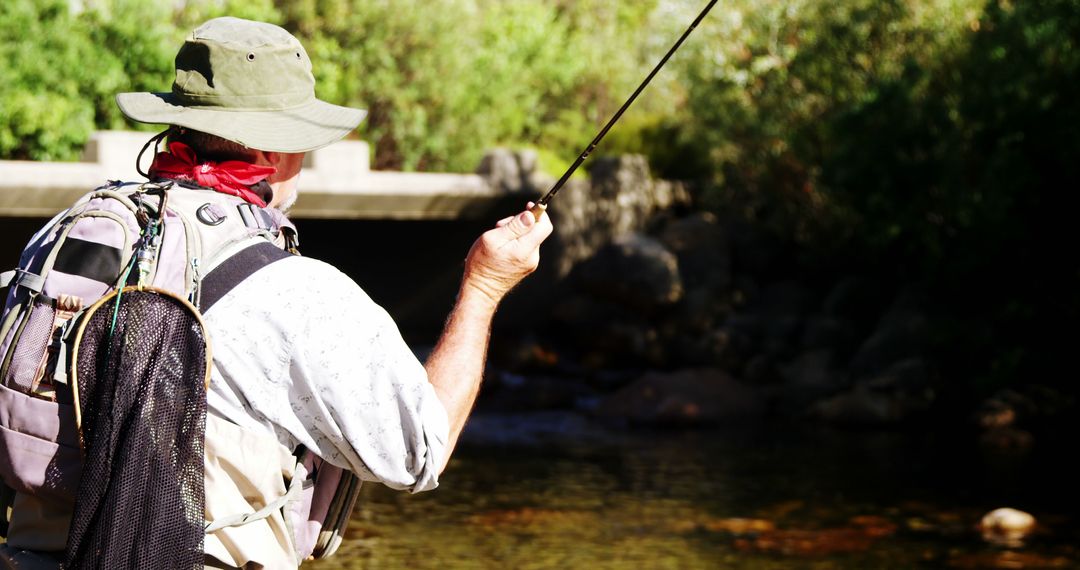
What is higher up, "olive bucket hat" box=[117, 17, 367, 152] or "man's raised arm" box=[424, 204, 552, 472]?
"olive bucket hat" box=[117, 17, 367, 152]

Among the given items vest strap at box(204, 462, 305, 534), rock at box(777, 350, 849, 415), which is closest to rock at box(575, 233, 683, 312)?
rock at box(777, 350, 849, 415)

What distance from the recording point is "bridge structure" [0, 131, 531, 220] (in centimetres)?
1231

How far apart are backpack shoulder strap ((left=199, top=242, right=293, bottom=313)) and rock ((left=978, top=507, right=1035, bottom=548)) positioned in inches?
312

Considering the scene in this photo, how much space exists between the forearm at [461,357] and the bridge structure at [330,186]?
6817 millimetres

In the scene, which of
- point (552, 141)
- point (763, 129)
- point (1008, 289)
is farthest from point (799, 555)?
point (552, 141)

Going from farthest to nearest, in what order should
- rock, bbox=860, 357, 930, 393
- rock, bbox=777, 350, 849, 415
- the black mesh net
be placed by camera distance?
rock, bbox=777, 350, 849, 415, rock, bbox=860, 357, 930, 393, the black mesh net

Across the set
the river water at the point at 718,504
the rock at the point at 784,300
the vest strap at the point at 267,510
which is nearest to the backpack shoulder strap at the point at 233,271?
the vest strap at the point at 267,510

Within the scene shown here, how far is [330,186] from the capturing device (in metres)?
15.1

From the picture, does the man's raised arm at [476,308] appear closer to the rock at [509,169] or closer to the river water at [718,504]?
the river water at [718,504]

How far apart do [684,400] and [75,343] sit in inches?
502

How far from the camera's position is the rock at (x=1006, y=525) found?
962 cm

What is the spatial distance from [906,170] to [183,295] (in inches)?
539

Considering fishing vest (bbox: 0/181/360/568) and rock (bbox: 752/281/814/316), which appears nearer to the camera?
fishing vest (bbox: 0/181/360/568)

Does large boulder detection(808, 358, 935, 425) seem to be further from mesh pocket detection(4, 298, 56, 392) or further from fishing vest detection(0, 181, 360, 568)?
mesh pocket detection(4, 298, 56, 392)
